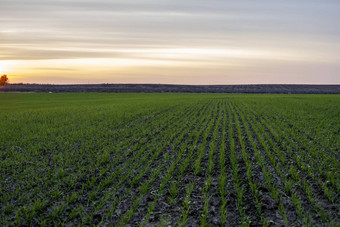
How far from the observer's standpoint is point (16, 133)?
21.3 metres

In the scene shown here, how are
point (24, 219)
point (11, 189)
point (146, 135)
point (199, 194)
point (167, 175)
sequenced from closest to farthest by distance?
point (24, 219), point (199, 194), point (11, 189), point (167, 175), point (146, 135)

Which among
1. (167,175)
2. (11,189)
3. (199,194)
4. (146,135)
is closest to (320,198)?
(199,194)

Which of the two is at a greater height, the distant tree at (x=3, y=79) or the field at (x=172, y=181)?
the distant tree at (x=3, y=79)

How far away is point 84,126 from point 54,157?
10.4 meters

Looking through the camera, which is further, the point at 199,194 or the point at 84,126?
the point at 84,126

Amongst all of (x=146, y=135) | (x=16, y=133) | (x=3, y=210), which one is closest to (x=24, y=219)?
(x=3, y=210)

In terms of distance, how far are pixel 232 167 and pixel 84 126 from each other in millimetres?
15311

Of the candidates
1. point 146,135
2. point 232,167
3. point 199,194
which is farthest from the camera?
point 146,135

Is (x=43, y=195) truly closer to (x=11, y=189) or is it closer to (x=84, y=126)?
(x=11, y=189)

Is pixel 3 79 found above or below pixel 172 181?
above

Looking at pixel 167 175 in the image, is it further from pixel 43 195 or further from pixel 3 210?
pixel 3 210

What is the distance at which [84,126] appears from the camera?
24438mm

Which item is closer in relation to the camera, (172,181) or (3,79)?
(172,181)

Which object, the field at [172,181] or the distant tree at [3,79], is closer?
the field at [172,181]
